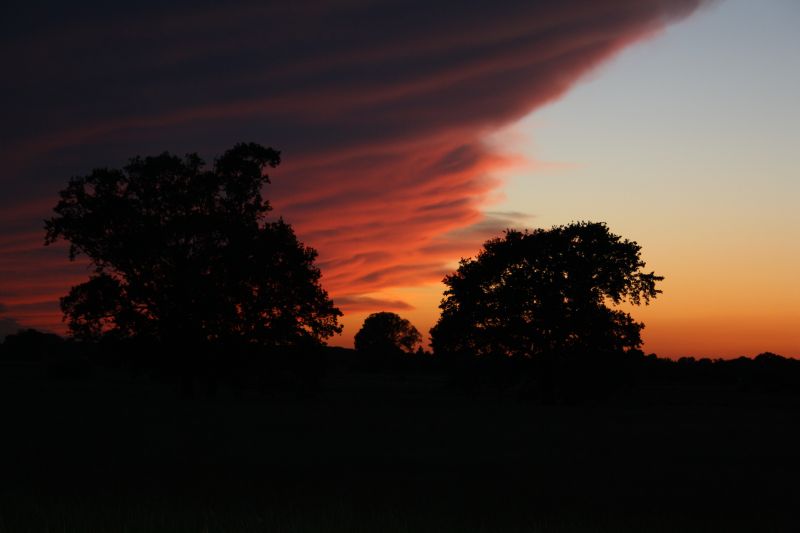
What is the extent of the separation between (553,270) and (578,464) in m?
36.3

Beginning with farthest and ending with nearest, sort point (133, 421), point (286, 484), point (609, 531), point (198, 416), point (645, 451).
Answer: point (198, 416) → point (133, 421) → point (645, 451) → point (286, 484) → point (609, 531)

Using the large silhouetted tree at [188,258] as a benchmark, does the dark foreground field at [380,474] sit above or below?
below

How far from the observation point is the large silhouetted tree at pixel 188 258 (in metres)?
44.3

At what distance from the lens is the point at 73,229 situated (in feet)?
144

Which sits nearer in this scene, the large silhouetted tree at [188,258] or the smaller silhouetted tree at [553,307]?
the large silhouetted tree at [188,258]

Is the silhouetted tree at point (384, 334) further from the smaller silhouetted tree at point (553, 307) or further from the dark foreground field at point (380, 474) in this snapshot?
the dark foreground field at point (380, 474)

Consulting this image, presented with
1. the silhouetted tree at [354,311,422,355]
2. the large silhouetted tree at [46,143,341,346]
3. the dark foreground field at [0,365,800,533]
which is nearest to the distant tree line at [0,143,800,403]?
the large silhouetted tree at [46,143,341,346]

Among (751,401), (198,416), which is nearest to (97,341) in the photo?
(198,416)

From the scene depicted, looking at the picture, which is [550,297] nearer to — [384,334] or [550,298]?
[550,298]

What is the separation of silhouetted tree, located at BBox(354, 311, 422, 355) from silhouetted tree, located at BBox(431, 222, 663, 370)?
101166mm

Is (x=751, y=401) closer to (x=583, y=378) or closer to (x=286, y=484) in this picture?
(x=583, y=378)

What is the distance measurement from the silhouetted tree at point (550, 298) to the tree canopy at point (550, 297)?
7 centimetres

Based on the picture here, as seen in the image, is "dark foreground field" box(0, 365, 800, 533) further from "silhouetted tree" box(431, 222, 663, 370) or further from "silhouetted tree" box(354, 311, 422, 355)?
"silhouetted tree" box(354, 311, 422, 355)

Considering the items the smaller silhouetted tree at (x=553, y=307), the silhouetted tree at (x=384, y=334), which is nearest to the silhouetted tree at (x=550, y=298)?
the smaller silhouetted tree at (x=553, y=307)
